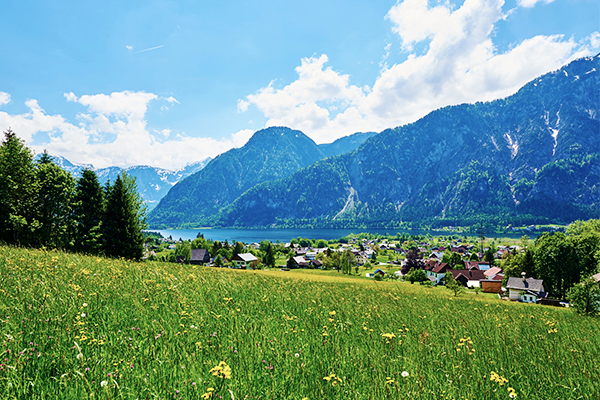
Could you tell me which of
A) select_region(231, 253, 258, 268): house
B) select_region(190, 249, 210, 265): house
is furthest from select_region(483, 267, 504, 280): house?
select_region(190, 249, 210, 265): house

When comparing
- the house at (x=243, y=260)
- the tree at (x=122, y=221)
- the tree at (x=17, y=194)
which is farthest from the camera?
the house at (x=243, y=260)

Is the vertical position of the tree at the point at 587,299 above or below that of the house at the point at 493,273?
above

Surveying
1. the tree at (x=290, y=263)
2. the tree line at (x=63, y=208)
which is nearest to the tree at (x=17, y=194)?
the tree line at (x=63, y=208)

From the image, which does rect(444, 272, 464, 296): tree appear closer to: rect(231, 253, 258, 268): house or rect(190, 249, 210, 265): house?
rect(231, 253, 258, 268): house

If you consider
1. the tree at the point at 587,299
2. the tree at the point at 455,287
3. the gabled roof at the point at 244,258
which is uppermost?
the tree at the point at 587,299

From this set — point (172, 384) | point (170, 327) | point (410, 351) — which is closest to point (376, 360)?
Result: point (410, 351)

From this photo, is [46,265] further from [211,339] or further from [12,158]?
[12,158]

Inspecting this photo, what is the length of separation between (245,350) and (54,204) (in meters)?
31.1

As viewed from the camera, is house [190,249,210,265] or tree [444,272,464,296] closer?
tree [444,272,464,296]

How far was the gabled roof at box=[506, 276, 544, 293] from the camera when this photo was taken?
47125 mm

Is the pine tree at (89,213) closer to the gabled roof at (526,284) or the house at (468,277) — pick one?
the gabled roof at (526,284)

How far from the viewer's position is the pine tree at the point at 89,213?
26.6 metres

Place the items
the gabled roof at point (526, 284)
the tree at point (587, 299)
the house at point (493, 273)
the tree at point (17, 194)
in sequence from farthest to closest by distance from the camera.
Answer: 1. the house at point (493, 273)
2. the gabled roof at point (526, 284)
3. the tree at point (17, 194)
4. the tree at point (587, 299)

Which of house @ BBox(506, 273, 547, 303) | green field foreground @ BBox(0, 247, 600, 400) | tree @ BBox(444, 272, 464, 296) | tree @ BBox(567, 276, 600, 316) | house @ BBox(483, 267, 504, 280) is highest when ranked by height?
green field foreground @ BBox(0, 247, 600, 400)
